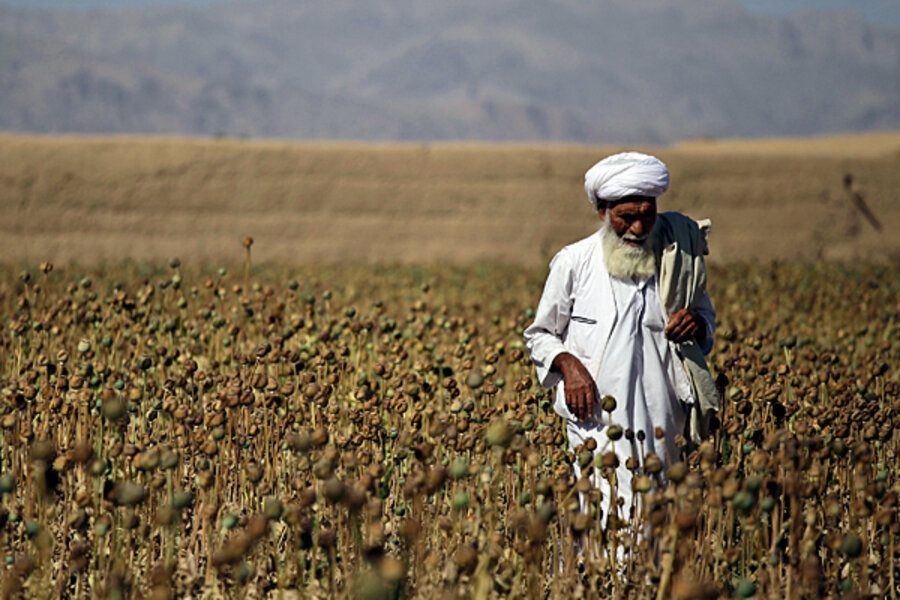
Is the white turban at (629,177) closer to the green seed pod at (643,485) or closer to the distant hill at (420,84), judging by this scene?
the green seed pod at (643,485)

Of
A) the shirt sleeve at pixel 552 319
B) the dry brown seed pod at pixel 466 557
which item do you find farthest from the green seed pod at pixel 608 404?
the dry brown seed pod at pixel 466 557

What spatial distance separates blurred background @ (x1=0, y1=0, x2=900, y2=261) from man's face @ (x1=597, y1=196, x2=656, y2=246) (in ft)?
40.0

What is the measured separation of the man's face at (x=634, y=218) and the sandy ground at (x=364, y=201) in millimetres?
12171

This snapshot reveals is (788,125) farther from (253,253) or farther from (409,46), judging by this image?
(253,253)

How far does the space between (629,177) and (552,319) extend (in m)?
0.57

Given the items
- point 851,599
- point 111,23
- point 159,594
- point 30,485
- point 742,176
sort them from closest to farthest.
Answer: point 159,594, point 851,599, point 30,485, point 742,176, point 111,23

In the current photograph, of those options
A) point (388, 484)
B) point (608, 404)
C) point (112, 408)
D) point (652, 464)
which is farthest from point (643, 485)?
point (112, 408)

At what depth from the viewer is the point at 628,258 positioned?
3.20 m

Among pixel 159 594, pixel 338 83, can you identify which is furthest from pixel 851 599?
pixel 338 83

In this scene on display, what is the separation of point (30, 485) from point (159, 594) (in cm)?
124

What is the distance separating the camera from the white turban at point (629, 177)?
3.10 meters

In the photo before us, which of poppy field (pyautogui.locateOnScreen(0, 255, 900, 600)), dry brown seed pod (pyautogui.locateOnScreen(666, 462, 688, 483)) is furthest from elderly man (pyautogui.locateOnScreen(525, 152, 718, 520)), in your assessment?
dry brown seed pod (pyautogui.locateOnScreen(666, 462, 688, 483))

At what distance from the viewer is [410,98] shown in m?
162

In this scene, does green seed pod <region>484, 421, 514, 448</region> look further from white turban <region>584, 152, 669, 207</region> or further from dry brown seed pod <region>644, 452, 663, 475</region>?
white turban <region>584, 152, 669, 207</region>
